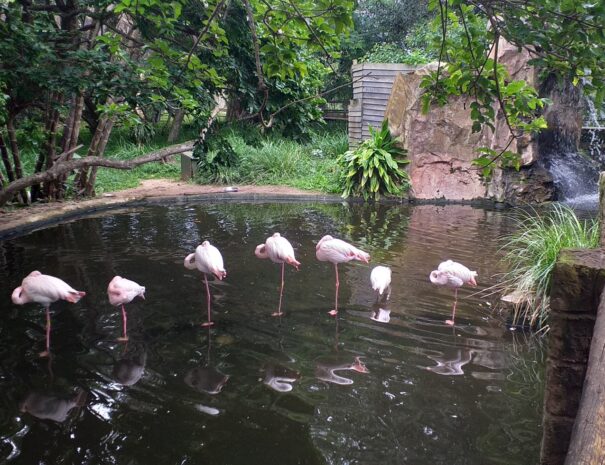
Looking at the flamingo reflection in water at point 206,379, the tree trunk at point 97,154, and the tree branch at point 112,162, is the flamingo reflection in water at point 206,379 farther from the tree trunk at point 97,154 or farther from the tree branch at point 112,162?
the tree trunk at point 97,154

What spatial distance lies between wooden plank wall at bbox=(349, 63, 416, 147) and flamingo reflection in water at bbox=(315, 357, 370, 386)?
10706 millimetres

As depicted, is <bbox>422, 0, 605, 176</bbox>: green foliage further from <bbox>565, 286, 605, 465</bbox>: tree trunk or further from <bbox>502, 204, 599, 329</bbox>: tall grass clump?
<bbox>502, 204, 599, 329</bbox>: tall grass clump

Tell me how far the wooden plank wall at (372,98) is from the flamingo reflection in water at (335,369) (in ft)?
35.1

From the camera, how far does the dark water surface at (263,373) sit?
8.53 ft

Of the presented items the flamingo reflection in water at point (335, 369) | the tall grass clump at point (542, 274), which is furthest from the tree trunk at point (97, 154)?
the tall grass clump at point (542, 274)

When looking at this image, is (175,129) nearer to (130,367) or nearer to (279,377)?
(130,367)

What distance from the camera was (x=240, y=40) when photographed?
15.1ft

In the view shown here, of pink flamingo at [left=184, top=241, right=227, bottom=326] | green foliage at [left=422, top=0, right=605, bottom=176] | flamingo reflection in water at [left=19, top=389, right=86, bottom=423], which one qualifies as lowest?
flamingo reflection in water at [left=19, top=389, right=86, bottom=423]

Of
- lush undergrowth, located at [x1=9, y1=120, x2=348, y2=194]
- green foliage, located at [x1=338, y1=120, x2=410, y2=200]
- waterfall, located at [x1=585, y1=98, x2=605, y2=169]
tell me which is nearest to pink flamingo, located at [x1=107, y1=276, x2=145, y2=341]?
lush undergrowth, located at [x1=9, y1=120, x2=348, y2=194]

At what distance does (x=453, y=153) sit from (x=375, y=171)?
1.74m

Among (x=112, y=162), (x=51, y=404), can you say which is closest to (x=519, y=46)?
(x=51, y=404)

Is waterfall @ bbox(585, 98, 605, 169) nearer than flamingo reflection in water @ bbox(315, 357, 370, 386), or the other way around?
flamingo reflection in water @ bbox(315, 357, 370, 386)

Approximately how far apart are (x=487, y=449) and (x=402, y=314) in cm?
186

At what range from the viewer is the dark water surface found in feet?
8.53
